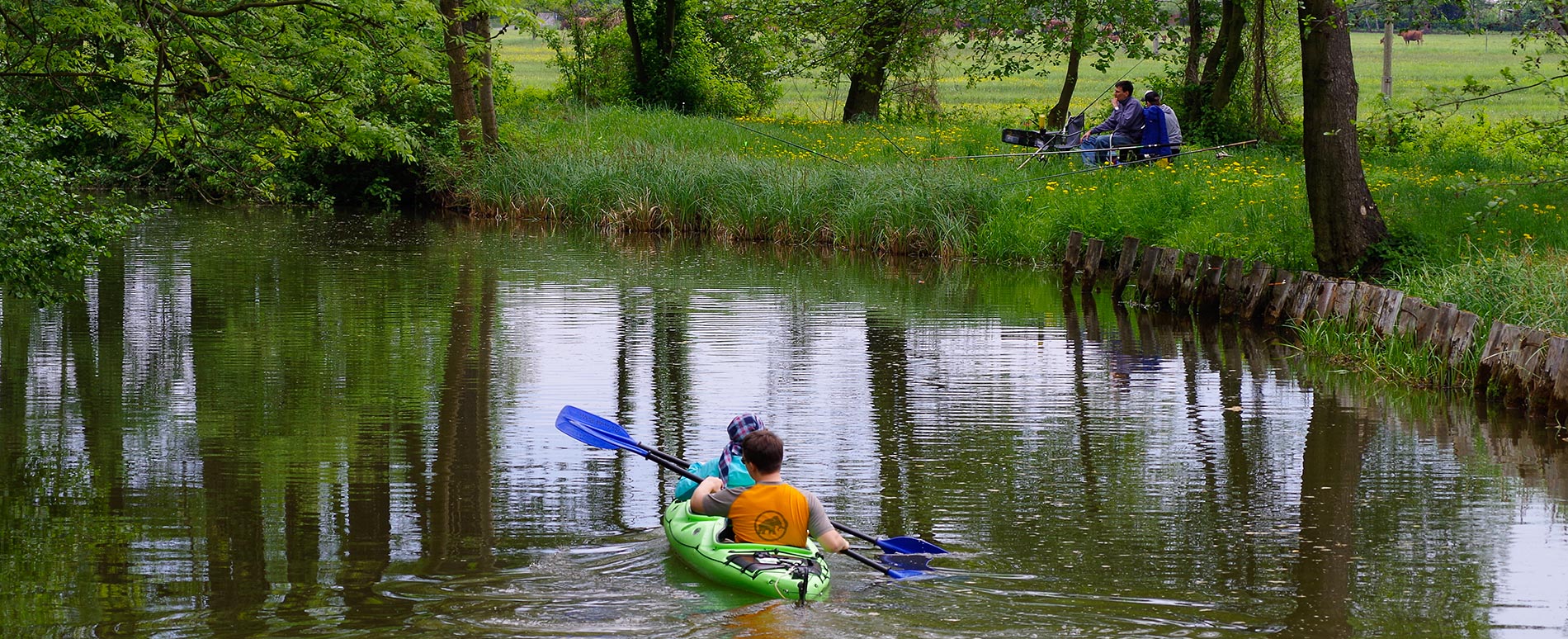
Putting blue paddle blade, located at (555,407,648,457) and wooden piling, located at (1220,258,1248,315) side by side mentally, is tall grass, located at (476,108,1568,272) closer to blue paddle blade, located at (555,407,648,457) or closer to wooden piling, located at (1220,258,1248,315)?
wooden piling, located at (1220,258,1248,315)

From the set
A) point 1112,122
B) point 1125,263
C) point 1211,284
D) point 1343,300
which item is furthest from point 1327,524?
point 1112,122

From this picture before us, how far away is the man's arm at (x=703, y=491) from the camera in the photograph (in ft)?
24.4

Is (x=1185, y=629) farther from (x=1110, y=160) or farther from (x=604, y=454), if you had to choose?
(x=1110, y=160)

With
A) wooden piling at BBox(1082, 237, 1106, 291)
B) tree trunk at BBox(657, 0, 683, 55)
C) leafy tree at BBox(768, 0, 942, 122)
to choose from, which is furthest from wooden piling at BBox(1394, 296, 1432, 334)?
tree trunk at BBox(657, 0, 683, 55)

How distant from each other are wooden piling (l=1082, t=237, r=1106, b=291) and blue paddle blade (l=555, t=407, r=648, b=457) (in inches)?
405

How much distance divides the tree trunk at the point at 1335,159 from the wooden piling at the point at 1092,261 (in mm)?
3339

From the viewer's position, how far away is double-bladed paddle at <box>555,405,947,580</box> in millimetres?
7102

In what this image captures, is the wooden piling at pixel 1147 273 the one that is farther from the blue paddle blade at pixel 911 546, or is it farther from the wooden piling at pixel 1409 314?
the blue paddle blade at pixel 911 546

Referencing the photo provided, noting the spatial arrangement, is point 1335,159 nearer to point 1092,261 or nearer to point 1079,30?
point 1092,261

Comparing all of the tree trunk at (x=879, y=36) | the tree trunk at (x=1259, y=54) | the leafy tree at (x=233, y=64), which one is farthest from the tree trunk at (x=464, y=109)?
the leafy tree at (x=233, y=64)

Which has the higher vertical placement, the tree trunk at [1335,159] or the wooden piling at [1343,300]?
the tree trunk at [1335,159]

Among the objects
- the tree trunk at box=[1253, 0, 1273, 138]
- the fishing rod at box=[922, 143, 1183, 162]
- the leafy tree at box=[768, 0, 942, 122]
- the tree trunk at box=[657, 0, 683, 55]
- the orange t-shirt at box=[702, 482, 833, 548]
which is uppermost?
the tree trunk at box=[657, 0, 683, 55]

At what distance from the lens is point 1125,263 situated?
17422mm

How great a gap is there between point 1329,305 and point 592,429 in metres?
7.69
